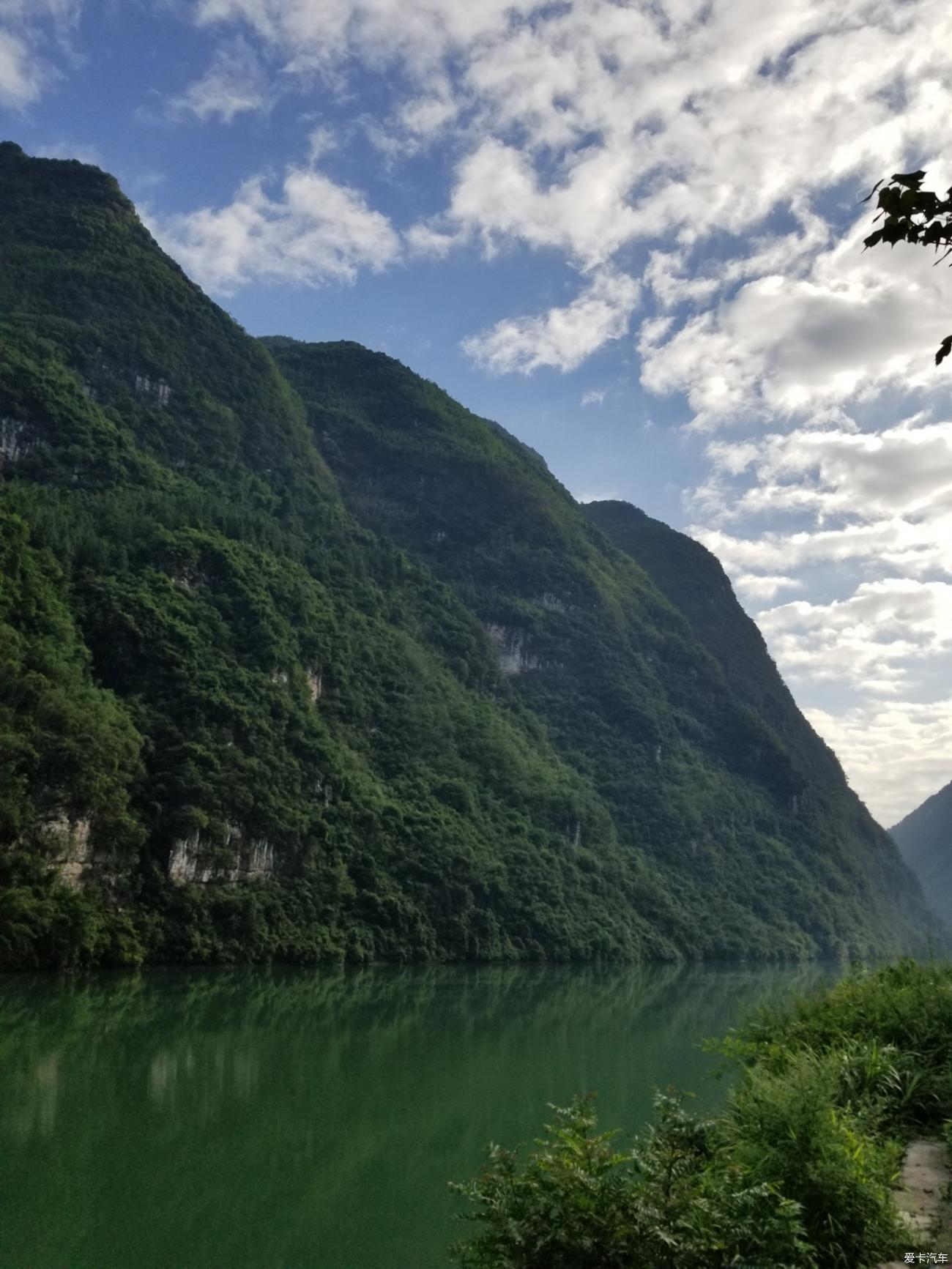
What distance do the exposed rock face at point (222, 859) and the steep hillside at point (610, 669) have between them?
5571 centimetres

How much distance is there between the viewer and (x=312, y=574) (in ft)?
323

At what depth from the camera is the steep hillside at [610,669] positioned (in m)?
119

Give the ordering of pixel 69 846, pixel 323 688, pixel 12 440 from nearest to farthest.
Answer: pixel 69 846
pixel 12 440
pixel 323 688

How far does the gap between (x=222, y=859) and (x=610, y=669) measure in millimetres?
86954

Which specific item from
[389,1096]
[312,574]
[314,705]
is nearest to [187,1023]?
[389,1096]

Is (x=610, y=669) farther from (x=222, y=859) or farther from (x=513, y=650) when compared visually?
(x=222, y=859)

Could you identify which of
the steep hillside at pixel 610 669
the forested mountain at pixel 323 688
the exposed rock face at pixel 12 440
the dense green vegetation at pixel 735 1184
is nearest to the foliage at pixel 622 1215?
the dense green vegetation at pixel 735 1184

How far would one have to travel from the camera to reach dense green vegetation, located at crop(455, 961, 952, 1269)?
450 centimetres

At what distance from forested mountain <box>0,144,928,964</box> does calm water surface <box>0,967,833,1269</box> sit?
1527 centimetres

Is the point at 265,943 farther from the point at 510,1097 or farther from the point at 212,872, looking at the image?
the point at 510,1097

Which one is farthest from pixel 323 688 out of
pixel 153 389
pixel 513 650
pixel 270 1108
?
pixel 270 1108

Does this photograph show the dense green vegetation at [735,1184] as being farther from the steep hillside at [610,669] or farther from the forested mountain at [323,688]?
the steep hillside at [610,669]

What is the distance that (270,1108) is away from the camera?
16625mm

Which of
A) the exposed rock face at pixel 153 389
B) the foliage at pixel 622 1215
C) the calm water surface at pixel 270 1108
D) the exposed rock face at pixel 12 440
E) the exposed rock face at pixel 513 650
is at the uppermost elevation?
the exposed rock face at pixel 153 389
